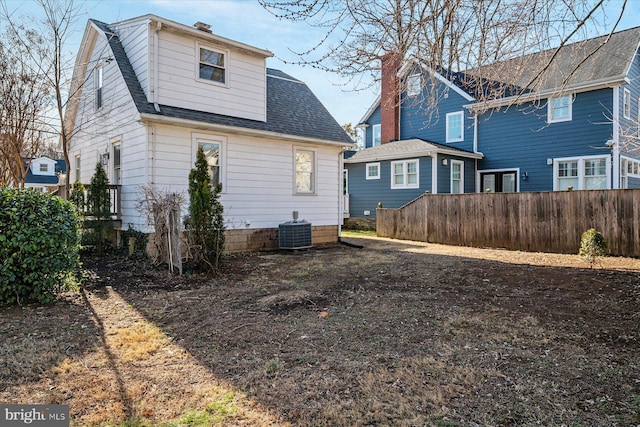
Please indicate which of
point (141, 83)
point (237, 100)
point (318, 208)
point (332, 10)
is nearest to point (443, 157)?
point (318, 208)

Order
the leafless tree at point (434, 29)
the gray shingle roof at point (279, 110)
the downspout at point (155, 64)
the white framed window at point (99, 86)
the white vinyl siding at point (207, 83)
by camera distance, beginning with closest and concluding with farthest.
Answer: the leafless tree at point (434, 29) → the downspout at point (155, 64) → the gray shingle roof at point (279, 110) → the white vinyl siding at point (207, 83) → the white framed window at point (99, 86)

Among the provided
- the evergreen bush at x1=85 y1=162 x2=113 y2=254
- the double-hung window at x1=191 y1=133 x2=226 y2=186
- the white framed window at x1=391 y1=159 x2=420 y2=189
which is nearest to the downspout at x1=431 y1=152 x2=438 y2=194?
the white framed window at x1=391 y1=159 x2=420 y2=189

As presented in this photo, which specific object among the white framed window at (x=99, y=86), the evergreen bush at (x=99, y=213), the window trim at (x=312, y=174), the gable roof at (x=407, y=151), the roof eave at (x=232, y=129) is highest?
the white framed window at (x=99, y=86)

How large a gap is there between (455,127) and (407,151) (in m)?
3.18

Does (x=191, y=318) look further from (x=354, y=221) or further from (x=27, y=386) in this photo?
(x=354, y=221)

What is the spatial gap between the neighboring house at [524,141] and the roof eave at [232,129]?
254cm

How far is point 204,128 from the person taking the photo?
9773 millimetres

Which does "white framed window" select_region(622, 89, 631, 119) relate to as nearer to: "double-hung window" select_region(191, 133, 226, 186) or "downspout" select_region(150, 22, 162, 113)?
"double-hung window" select_region(191, 133, 226, 186)

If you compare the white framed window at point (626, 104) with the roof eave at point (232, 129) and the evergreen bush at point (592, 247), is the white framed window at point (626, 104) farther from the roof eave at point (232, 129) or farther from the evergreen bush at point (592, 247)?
the roof eave at point (232, 129)

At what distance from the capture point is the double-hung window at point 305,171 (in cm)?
1194

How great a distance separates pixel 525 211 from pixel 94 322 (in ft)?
34.7

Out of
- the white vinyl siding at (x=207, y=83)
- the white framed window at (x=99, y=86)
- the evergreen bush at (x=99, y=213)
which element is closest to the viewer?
the white vinyl siding at (x=207, y=83)

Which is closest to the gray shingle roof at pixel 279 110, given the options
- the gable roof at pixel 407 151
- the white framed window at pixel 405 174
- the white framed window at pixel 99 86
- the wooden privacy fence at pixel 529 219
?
the white framed window at pixel 99 86

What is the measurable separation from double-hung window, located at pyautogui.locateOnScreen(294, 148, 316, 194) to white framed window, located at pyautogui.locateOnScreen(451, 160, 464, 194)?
299 inches
